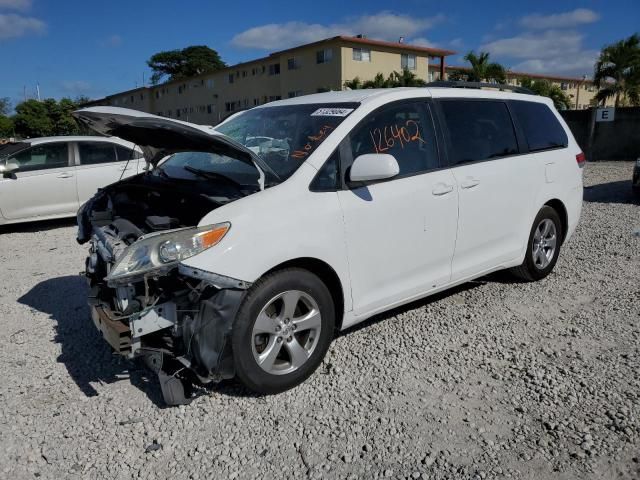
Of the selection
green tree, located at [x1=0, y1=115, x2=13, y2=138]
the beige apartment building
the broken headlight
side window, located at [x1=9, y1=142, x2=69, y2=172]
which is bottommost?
the broken headlight

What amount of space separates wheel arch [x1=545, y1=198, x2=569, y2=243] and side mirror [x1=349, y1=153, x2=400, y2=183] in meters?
2.54

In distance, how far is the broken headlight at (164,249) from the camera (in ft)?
9.80

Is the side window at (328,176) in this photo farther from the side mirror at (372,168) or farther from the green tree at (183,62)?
the green tree at (183,62)

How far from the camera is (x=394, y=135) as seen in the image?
3.95m

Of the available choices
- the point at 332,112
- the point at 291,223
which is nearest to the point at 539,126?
the point at 332,112

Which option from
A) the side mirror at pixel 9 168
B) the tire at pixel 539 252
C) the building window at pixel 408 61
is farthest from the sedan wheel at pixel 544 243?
the building window at pixel 408 61

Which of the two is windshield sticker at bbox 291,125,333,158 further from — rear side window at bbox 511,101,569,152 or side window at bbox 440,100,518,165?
rear side window at bbox 511,101,569,152

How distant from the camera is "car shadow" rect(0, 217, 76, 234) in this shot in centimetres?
894

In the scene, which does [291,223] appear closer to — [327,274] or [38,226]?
[327,274]

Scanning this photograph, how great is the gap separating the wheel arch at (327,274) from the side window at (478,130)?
1.47 m

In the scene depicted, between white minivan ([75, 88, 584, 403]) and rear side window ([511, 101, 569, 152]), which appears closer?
white minivan ([75, 88, 584, 403])

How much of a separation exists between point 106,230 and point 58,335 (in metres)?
1.33

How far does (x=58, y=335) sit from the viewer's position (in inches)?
175

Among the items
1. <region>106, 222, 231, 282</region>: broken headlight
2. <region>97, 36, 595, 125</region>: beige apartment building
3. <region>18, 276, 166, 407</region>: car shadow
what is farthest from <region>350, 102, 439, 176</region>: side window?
<region>97, 36, 595, 125</region>: beige apartment building
